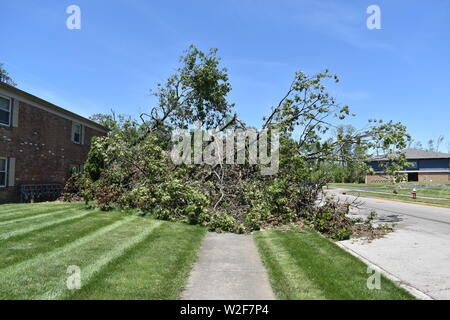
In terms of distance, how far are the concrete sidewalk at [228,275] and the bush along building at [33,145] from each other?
1173 centimetres

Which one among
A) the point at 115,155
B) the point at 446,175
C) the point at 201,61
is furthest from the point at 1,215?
the point at 446,175

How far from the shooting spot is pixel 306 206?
11055 millimetres

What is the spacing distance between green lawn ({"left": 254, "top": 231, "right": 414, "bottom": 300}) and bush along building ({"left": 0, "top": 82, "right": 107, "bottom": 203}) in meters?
12.7

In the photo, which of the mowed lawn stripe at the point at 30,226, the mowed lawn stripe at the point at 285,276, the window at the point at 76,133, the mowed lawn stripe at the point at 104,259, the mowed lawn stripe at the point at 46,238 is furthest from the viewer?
the window at the point at 76,133

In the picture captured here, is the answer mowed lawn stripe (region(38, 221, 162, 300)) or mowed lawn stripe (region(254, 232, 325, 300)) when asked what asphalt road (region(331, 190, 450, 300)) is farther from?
mowed lawn stripe (region(38, 221, 162, 300))

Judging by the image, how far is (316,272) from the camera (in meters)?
5.29

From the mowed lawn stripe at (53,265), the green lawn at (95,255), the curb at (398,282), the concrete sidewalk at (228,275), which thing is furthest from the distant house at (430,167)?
the mowed lawn stripe at (53,265)

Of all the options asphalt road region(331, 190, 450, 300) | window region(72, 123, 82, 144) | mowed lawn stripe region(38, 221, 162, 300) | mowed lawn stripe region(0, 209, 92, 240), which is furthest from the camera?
window region(72, 123, 82, 144)

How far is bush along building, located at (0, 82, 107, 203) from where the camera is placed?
564 inches

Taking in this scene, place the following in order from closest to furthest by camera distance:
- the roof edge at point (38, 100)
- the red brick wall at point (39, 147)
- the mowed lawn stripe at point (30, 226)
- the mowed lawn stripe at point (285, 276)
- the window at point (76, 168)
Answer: the mowed lawn stripe at point (285, 276), the mowed lawn stripe at point (30, 226), the roof edge at point (38, 100), the red brick wall at point (39, 147), the window at point (76, 168)

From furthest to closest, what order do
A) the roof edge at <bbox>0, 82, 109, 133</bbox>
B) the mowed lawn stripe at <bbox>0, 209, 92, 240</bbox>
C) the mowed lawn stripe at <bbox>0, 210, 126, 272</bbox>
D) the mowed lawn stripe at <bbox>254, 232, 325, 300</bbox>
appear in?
1. the roof edge at <bbox>0, 82, 109, 133</bbox>
2. the mowed lawn stripe at <bbox>0, 209, 92, 240</bbox>
3. the mowed lawn stripe at <bbox>0, 210, 126, 272</bbox>
4. the mowed lawn stripe at <bbox>254, 232, 325, 300</bbox>

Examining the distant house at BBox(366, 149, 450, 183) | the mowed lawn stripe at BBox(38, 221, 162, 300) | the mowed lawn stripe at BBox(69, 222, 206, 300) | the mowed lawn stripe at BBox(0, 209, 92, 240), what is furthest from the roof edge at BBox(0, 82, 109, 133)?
the distant house at BBox(366, 149, 450, 183)

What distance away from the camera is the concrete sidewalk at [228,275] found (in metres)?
4.40

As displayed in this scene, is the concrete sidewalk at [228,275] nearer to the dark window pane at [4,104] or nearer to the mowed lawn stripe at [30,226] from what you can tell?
the mowed lawn stripe at [30,226]
